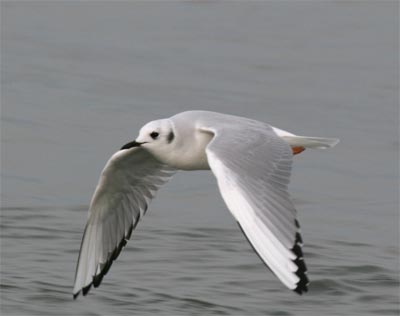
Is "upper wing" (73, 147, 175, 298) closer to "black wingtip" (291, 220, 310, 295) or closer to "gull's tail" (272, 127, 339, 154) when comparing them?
"gull's tail" (272, 127, 339, 154)

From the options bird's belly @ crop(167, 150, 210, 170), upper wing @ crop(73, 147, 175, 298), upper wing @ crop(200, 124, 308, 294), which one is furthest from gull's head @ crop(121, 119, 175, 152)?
upper wing @ crop(73, 147, 175, 298)

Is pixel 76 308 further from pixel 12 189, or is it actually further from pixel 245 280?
pixel 12 189

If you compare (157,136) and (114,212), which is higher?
(157,136)

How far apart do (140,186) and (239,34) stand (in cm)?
640

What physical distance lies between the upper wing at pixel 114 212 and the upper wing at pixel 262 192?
2.86 ft

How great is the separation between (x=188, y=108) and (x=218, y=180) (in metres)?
5.20

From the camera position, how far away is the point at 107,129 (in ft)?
36.4

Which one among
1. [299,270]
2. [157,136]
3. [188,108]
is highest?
[157,136]

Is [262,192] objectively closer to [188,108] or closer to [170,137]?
[170,137]

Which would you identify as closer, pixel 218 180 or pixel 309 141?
pixel 218 180

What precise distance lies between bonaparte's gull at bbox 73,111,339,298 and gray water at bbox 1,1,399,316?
14.6 inches

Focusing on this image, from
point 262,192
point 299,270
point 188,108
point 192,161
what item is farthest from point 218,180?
point 188,108

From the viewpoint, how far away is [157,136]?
7340mm

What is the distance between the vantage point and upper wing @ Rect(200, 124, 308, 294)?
6.07m
